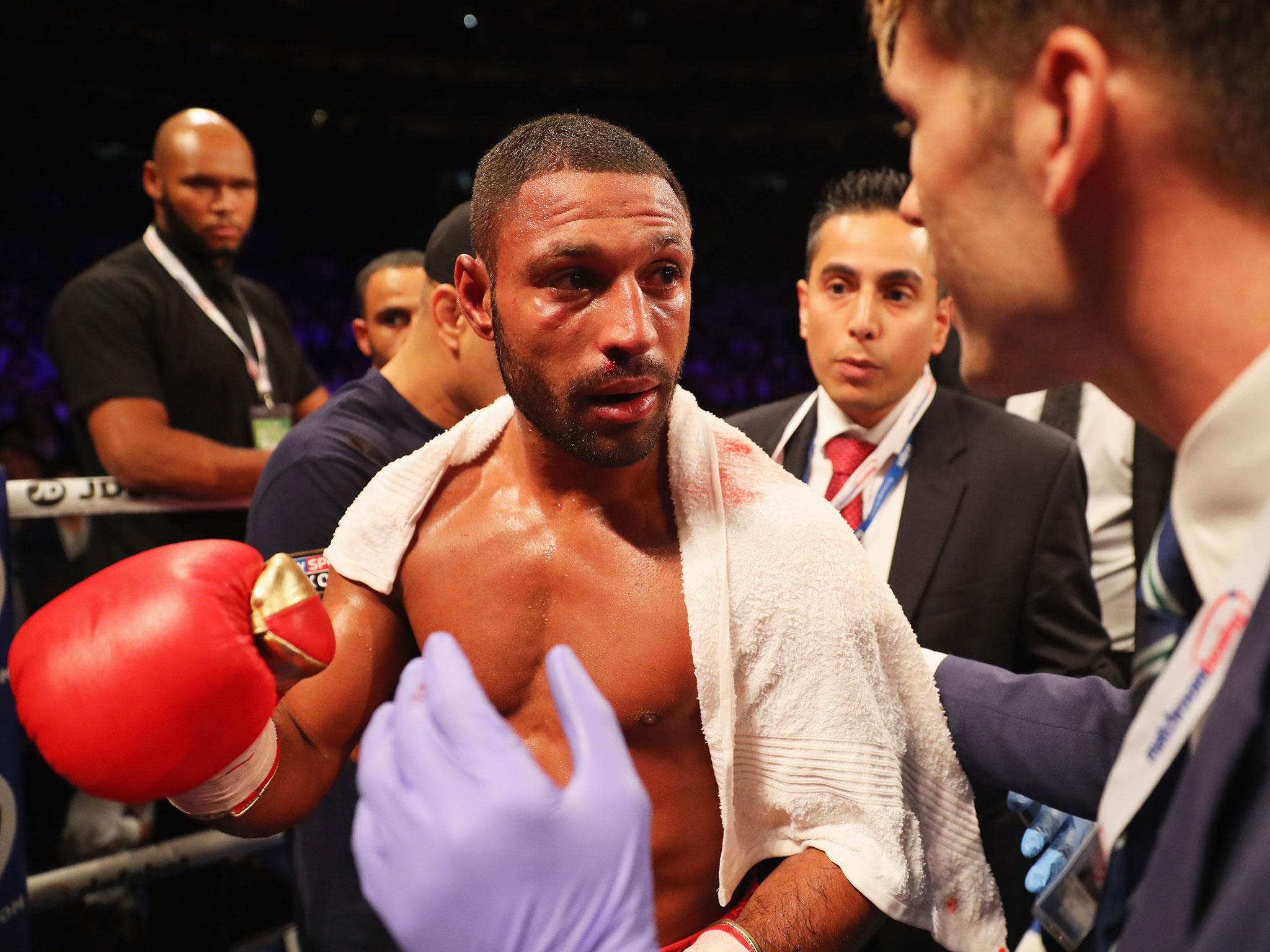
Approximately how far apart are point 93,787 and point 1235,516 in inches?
38.1

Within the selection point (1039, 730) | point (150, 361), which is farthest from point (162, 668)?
point (150, 361)

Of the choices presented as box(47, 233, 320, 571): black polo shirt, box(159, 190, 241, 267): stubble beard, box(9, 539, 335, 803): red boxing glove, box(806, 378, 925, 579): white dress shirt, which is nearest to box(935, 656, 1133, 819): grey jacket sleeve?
box(806, 378, 925, 579): white dress shirt

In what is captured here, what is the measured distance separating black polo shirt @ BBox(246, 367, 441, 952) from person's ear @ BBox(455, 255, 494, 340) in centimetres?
52

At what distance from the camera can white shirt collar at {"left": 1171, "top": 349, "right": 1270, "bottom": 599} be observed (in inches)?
22.7

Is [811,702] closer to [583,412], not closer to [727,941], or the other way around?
[727,941]

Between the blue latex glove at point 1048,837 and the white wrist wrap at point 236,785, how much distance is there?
888 mm

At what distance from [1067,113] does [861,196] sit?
5.01ft

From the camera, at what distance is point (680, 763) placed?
1.14 meters

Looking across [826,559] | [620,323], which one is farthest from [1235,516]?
[620,323]

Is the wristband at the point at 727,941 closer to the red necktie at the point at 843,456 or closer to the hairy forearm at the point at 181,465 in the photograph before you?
the red necktie at the point at 843,456

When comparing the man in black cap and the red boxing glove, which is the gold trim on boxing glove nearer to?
the red boxing glove

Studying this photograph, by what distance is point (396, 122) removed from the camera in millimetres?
8664

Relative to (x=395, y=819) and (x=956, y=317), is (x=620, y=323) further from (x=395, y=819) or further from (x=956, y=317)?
(x=395, y=819)

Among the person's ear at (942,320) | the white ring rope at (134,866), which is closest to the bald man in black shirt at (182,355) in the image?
the white ring rope at (134,866)
